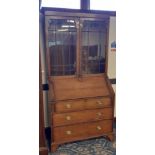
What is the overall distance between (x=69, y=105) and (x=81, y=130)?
1.31ft

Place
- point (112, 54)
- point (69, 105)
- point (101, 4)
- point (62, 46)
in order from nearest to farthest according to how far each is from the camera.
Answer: point (69, 105), point (62, 46), point (101, 4), point (112, 54)

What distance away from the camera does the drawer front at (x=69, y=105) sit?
2574 mm

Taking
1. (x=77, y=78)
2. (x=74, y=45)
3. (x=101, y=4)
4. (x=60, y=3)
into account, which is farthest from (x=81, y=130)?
(x=101, y=4)

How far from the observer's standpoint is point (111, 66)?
326cm

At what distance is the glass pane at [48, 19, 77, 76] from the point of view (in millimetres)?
2643

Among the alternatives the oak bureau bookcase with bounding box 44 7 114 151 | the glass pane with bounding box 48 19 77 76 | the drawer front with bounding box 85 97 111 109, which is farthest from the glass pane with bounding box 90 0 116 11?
the drawer front with bounding box 85 97 111 109

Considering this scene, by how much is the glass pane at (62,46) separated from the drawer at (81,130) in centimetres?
74

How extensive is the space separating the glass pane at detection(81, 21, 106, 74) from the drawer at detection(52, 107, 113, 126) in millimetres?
575

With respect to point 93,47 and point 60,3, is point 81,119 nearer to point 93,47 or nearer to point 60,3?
point 93,47

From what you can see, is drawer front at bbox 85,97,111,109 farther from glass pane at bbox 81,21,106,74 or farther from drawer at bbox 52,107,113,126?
glass pane at bbox 81,21,106,74

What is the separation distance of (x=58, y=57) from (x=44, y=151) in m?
1.22

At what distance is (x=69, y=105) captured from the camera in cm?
262
